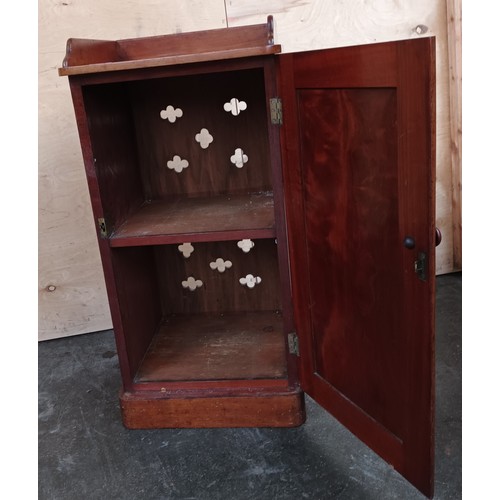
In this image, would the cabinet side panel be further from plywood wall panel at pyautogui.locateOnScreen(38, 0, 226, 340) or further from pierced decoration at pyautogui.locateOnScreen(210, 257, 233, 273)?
plywood wall panel at pyautogui.locateOnScreen(38, 0, 226, 340)

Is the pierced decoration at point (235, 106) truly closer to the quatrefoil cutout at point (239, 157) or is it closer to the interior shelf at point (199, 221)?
the quatrefoil cutout at point (239, 157)

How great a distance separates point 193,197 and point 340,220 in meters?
0.81

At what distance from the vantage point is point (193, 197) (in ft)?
6.88

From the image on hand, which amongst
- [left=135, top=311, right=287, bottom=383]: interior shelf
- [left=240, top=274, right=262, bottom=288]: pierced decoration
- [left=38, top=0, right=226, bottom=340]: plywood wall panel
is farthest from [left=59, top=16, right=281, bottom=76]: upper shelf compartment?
[left=135, top=311, right=287, bottom=383]: interior shelf

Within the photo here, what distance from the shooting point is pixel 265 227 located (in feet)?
5.44

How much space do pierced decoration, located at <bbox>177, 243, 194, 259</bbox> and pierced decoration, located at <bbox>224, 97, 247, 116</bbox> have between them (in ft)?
1.75

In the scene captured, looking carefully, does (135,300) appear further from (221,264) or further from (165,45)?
(165,45)

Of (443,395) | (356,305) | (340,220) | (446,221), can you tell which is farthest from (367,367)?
(446,221)

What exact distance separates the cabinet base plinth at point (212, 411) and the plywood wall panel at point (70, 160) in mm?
800

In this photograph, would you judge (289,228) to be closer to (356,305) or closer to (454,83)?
(356,305)

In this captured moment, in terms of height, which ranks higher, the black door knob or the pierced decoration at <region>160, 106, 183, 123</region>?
the pierced decoration at <region>160, 106, 183, 123</region>

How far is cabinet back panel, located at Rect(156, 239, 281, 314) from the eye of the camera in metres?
2.19

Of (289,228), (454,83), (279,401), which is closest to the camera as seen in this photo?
(289,228)

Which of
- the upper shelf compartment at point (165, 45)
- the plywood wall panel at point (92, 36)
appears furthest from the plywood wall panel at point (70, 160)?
the upper shelf compartment at point (165, 45)
